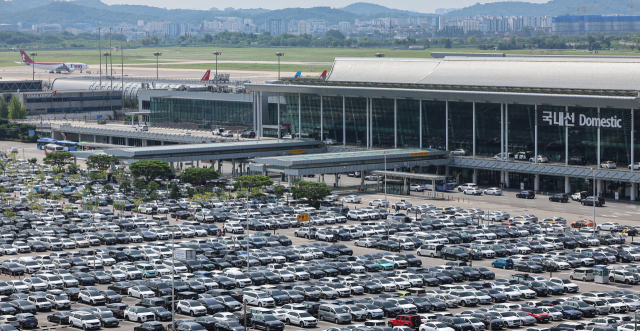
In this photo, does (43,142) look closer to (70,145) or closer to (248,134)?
(70,145)

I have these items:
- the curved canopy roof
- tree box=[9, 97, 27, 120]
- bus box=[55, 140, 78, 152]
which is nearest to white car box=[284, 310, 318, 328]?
the curved canopy roof

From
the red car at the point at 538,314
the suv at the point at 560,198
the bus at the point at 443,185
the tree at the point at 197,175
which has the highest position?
the tree at the point at 197,175

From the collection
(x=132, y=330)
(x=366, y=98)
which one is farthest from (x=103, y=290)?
(x=366, y=98)

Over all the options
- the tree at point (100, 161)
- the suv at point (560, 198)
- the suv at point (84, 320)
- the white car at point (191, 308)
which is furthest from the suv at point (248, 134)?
the suv at point (84, 320)

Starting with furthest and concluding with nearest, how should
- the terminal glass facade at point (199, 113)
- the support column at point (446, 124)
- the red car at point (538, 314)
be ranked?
the terminal glass facade at point (199, 113) → the support column at point (446, 124) → the red car at point (538, 314)

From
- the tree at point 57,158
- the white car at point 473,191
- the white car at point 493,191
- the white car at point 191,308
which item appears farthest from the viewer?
the tree at point 57,158

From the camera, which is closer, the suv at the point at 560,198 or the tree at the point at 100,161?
the suv at the point at 560,198

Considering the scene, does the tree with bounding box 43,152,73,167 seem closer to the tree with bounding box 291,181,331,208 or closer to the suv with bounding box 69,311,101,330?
the tree with bounding box 291,181,331,208

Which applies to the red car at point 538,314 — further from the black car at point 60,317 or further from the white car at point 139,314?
the black car at point 60,317
